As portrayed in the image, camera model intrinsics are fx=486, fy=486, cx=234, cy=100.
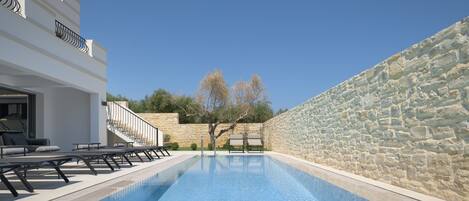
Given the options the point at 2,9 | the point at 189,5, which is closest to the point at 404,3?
the point at 189,5

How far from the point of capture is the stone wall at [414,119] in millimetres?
5590

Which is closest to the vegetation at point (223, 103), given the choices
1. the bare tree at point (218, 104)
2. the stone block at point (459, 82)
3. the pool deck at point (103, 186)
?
the bare tree at point (218, 104)

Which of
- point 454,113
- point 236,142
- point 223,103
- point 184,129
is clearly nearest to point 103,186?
point 454,113

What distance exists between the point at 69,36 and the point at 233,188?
880cm

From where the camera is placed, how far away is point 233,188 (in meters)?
8.77

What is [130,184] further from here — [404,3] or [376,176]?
[404,3]

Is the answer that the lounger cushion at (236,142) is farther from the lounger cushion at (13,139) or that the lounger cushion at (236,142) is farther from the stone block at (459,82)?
the stone block at (459,82)

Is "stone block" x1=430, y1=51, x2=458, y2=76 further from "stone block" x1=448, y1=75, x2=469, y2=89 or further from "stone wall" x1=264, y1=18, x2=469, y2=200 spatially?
"stone block" x1=448, y1=75, x2=469, y2=89

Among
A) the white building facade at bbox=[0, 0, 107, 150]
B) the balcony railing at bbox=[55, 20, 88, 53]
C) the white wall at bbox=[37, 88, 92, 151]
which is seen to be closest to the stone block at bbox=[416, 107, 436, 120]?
the white building facade at bbox=[0, 0, 107, 150]

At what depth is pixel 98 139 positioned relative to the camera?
16.3 metres

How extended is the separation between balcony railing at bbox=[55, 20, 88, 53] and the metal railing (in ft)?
18.1

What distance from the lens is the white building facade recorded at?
34.3ft

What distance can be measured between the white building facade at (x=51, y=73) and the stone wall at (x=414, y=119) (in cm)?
704

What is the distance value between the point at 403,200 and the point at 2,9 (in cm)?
805
